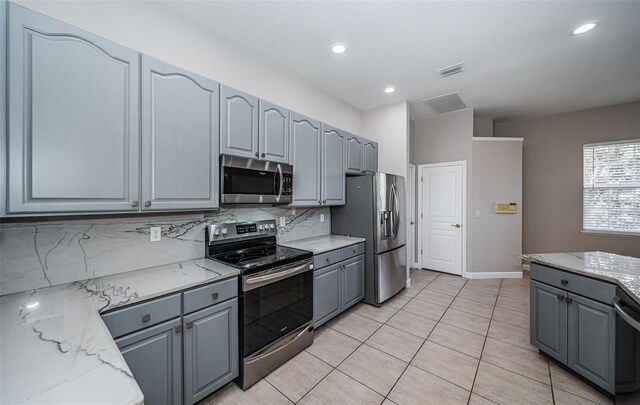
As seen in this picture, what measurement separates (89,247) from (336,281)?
6.94 feet

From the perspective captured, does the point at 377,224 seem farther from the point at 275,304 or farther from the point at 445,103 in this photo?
the point at 445,103

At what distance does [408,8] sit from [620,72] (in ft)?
10.3

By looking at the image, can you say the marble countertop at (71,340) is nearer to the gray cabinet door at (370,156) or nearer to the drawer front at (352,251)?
the drawer front at (352,251)

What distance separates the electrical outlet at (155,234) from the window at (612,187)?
6.20 m

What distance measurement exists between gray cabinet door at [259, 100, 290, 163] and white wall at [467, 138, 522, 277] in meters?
3.49

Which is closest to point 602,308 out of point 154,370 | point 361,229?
point 361,229

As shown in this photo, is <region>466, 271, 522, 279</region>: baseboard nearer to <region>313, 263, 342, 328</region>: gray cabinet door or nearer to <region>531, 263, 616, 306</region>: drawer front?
<region>531, 263, 616, 306</region>: drawer front

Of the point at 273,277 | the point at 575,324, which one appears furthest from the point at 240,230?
the point at 575,324

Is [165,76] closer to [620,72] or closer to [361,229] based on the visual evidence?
[361,229]

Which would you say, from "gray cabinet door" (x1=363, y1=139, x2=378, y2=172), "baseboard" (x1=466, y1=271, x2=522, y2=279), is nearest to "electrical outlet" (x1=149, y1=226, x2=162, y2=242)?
"gray cabinet door" (x1=363, y1=139, x2=378, y2=172)

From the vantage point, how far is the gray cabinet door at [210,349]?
5.07 ft

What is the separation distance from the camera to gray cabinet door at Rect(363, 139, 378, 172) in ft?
12.3

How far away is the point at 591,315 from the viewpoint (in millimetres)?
1736

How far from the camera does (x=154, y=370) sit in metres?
1.40
